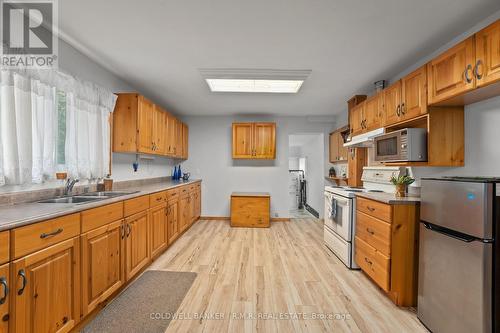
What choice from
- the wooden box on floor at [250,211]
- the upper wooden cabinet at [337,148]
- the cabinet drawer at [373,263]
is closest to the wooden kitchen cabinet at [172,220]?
the wooden box on floor at [250,211]

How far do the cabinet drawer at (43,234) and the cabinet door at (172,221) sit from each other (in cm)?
177

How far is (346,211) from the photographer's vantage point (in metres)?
2.86

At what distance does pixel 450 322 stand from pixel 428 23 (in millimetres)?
2310

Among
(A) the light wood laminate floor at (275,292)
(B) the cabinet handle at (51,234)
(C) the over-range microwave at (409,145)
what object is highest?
(C) the over-range microwave at (409,145)

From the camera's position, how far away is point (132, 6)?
173 cm

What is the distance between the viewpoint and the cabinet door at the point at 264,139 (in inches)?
196

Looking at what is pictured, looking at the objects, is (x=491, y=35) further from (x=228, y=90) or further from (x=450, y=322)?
(x=228, y=90)

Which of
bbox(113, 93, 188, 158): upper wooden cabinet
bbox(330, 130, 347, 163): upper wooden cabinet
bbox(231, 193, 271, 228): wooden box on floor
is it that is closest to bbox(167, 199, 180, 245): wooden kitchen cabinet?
bbox(113, 93, 188, 158): upper wooden cabinet

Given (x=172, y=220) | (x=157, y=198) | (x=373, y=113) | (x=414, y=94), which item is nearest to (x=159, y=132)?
(x=157, y=198)

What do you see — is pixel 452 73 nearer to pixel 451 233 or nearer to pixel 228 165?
pixel 451 233

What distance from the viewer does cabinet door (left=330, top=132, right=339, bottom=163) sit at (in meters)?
4.84

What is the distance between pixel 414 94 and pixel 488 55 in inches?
28.2

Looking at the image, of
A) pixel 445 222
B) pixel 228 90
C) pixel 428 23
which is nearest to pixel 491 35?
pixel 428 23

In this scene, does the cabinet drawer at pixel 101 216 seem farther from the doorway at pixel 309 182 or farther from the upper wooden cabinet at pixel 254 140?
the doorway at pixel 309 182
